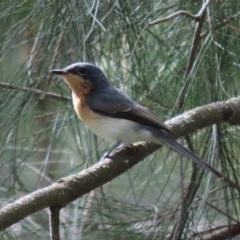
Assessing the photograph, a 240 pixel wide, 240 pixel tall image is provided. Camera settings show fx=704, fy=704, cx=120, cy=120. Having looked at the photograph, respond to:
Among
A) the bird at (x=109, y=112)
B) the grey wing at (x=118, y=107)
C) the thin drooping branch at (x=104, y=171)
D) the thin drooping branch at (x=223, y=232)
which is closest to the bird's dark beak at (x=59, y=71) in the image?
the bird at (x=109, y=112)

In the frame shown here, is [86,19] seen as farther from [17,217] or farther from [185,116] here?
[17,217]

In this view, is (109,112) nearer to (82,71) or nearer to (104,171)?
(82,71)

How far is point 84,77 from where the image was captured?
1.98m

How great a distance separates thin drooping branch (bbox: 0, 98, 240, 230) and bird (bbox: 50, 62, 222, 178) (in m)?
0.04

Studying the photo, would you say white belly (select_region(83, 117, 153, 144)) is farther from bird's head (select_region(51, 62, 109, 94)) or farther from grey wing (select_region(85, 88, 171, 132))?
bird's head (select_region(51, 62, 109, 94))

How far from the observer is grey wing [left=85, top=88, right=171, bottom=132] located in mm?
1846

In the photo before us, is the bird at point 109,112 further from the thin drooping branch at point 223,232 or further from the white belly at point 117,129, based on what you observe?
the thin drooping branch at point 223,232

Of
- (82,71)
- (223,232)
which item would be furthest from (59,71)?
(223,232)

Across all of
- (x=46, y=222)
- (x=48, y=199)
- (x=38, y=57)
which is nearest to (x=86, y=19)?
(x=38, y=57)

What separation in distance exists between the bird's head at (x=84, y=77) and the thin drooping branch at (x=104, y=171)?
0.92ft

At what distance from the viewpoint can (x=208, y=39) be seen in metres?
1.81

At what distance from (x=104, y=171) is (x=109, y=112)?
43 centimetres

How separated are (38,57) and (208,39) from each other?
46 centimetres

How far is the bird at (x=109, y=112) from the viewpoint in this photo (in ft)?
5.84
